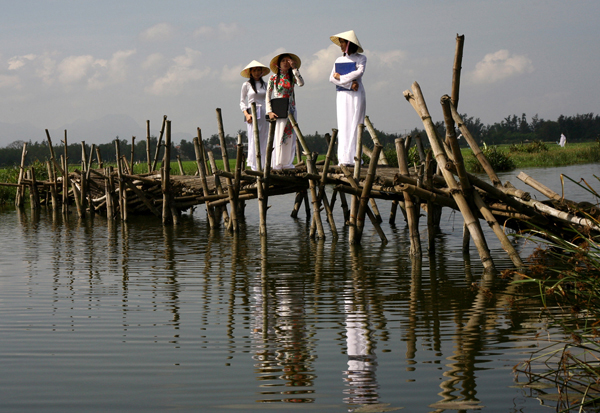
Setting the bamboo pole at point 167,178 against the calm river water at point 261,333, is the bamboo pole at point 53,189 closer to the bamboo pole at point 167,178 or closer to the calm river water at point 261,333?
the bamboo pole at point 167,178

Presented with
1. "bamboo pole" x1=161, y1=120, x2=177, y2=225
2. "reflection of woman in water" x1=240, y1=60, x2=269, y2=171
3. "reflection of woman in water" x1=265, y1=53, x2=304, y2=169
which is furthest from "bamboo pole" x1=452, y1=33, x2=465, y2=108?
"bamboo pole" x1=161, y1=120, x2=177, y2=225

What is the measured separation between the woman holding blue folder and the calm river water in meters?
1.97

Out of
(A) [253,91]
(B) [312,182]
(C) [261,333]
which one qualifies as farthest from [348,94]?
(C) [261,333]

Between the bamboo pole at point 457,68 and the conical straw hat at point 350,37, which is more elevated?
the conical straw hat at point 350,37

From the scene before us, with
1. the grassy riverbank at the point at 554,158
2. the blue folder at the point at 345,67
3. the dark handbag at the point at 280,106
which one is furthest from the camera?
the grassy riverbank at the point at 554,158

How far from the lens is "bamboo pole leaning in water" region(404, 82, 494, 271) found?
7.11 m

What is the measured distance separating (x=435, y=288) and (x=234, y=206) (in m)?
5.66

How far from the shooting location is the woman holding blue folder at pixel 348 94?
34.2 ft

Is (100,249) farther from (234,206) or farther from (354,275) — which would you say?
(354,275)

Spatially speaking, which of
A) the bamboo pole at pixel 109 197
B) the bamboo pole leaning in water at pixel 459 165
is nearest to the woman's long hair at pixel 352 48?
the bamboo pole leaning in water at pixel 459 165

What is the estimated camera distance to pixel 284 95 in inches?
434

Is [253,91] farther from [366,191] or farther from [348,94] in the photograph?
[366,191]

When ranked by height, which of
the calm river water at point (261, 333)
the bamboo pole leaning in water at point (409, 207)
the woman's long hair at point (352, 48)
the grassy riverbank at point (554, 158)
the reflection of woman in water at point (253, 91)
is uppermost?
the woman's long hair at point (352, 48)

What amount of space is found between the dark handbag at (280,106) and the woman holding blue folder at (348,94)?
33.7 inches
